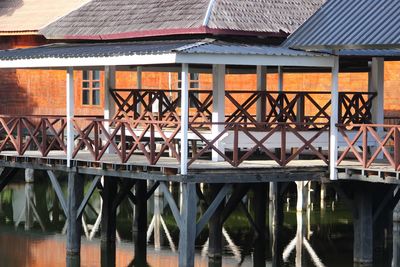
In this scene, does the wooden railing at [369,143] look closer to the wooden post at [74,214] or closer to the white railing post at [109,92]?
the wooden post at [74,214]

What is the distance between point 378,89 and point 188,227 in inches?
219

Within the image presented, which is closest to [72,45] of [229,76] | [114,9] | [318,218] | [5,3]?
[114,9]

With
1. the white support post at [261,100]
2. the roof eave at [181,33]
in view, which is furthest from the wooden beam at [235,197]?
the roof eave at [181,33]

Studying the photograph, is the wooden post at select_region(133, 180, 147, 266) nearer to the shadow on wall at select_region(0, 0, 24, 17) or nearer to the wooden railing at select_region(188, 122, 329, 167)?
the wooden railing at select_region(188, 122, 329, 167)

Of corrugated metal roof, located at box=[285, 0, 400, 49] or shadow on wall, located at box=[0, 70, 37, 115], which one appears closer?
corrugated metal roof, located at box=[285, 0, 400, 49]

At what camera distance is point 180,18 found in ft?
74.8

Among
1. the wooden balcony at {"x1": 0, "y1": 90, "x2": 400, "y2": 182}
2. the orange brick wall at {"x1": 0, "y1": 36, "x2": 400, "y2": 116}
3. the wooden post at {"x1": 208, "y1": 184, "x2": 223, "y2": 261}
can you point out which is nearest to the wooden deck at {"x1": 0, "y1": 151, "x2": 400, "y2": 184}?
the wooden balcony at {"x1": 0, "y1": 90, "x2": 400, "y2": 182}

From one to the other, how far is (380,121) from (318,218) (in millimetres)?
6724

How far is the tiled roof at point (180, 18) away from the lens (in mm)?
22312

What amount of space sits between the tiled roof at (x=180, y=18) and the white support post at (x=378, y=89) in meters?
1.63

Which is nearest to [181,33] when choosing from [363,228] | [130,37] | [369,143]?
[130,37]

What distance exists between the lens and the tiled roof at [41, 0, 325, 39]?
73.2ft

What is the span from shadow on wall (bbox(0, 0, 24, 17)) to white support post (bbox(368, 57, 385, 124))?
64.6ft

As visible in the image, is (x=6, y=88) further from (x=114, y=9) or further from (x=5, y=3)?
(x=114, y=9)
